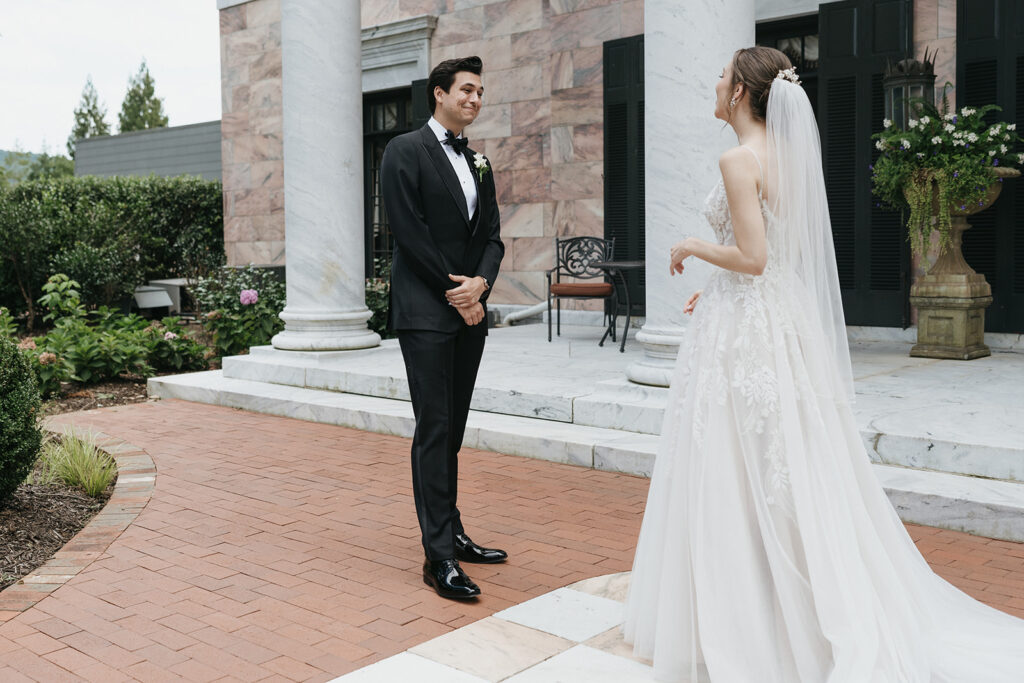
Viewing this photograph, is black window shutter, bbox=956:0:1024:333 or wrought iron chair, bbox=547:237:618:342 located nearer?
black window shutter, bbox=956:0:1024:333

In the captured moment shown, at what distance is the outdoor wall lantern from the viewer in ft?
26.1

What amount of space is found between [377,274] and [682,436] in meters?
11.7

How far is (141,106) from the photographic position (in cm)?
6519

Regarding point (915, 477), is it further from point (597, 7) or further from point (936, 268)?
point (597, 7)

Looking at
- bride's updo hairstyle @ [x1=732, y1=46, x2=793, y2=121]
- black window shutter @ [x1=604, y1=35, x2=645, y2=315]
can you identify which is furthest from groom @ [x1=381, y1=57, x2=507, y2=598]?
black window shutter @ [x1=604, y1=35, x2=645, y2=315]

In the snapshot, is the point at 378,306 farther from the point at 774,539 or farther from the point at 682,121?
the point at 774,539

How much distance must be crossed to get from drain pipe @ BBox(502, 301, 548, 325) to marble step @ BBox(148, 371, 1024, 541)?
12.7ft

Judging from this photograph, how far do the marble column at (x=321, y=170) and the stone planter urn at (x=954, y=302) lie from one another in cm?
495

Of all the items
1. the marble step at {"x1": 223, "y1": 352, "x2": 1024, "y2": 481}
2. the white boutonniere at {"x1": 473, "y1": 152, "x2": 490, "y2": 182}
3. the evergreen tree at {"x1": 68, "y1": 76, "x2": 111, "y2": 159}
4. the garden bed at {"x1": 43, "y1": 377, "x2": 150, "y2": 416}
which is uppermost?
the evergreen tree at {"x1": 68, "y1": 76, "x2": 111, "y2": 159}

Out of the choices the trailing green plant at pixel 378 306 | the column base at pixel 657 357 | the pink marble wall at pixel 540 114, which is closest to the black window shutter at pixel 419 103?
the pink marble wall at pixel 540 114

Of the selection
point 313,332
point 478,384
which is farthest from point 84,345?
point 478,384

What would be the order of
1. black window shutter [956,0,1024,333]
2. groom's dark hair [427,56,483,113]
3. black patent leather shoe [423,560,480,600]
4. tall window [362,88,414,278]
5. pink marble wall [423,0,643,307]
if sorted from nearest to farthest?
black patent leather shoe [423,560,480,600] → groom's dark hair [427,56,483,113] → black window shutter [956,0,1024,333] → pink marble wall [423,0,643,307] → tall window [362,88,414,278]

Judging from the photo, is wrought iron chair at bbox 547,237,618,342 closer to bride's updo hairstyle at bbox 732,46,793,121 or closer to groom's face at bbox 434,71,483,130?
groom's face at bbox 434,71,483,130

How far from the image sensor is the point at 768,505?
295 centimetres
